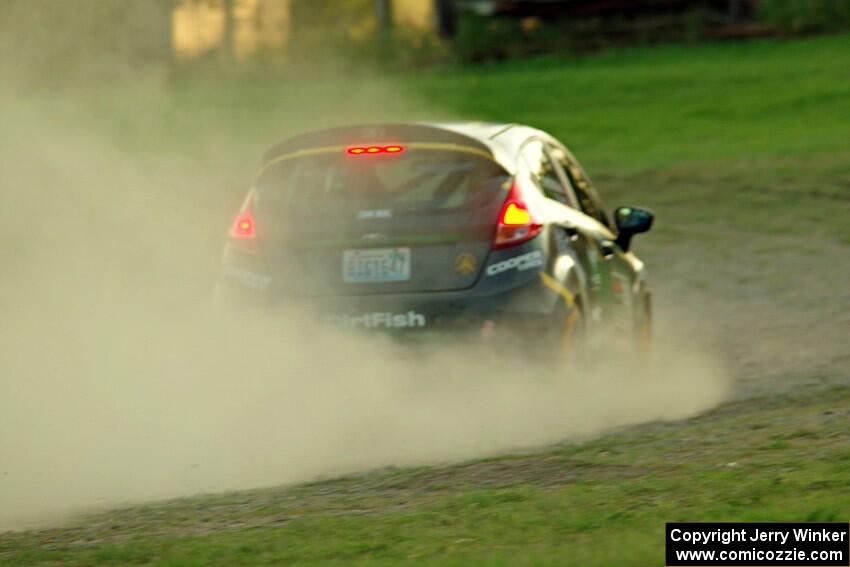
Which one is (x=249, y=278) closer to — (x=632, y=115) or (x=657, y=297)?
(x=657, y=297)

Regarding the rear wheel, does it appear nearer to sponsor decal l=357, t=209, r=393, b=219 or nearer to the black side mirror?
sponsor decal l=357, t=209, r=393, b=219

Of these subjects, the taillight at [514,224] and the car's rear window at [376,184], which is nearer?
the taillight at [514,224]

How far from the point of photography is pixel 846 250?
56.0 feet

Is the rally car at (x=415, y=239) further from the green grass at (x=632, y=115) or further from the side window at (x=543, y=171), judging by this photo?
the green grass at (x=632, y=115)

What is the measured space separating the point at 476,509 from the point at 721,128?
63.3 ft

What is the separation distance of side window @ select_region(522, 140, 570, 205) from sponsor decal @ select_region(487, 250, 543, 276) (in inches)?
24.0

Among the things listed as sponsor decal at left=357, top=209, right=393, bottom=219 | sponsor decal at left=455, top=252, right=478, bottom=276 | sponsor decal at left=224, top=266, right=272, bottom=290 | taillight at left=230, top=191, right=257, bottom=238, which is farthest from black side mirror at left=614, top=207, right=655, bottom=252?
sponsor decal at left=224, top=266, right=272, bottom=290

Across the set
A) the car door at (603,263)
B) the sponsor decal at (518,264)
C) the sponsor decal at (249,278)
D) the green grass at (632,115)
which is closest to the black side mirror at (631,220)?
the car door at (603,263)

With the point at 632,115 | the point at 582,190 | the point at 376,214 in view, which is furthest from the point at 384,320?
the point at 632,115

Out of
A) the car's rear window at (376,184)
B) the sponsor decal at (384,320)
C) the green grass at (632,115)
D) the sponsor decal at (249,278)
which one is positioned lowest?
the green grass at (632,115)

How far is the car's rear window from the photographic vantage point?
9.27 meters

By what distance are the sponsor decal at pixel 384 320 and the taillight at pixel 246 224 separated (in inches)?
27.7

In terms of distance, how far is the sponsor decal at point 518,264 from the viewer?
909 centimetres

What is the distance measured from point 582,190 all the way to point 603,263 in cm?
59
